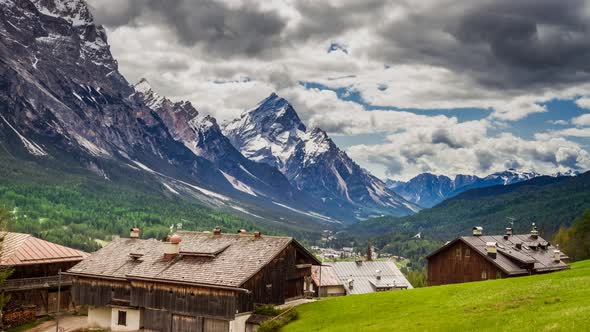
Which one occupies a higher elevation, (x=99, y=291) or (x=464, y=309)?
(x=99, y=291)

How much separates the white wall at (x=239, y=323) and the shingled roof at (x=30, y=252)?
33417 mm

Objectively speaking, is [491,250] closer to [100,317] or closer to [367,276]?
[367,276]

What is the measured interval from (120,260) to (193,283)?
16305mm

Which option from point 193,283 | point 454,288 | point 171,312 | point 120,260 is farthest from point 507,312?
point 120,260

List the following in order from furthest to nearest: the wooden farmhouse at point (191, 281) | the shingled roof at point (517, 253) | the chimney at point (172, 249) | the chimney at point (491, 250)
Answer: the chimney at point (491, 250) → the shingled roof at point (517, 253) → the chimney at point (172, 249) → the wooden farmhouse at point (191, 281)

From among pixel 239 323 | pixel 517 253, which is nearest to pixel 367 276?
pixel 517 253

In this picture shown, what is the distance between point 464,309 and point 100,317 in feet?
156

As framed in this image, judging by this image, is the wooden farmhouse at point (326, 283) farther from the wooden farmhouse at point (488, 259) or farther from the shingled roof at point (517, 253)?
the shingled roof at point (517, 253)

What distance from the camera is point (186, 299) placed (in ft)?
214

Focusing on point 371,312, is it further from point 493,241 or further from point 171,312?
point 493,241

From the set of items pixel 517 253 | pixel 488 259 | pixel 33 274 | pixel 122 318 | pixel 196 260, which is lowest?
pixel 122 318

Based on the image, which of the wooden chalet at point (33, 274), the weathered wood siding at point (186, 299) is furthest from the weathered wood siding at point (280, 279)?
the wooden chalet at point (33, 274)

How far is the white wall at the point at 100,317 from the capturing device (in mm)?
74062

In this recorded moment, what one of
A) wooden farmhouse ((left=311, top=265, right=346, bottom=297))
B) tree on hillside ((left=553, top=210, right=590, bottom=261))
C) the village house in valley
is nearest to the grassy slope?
wooden farmhouse ((left=311, top=265, right=346, bottom=297))
